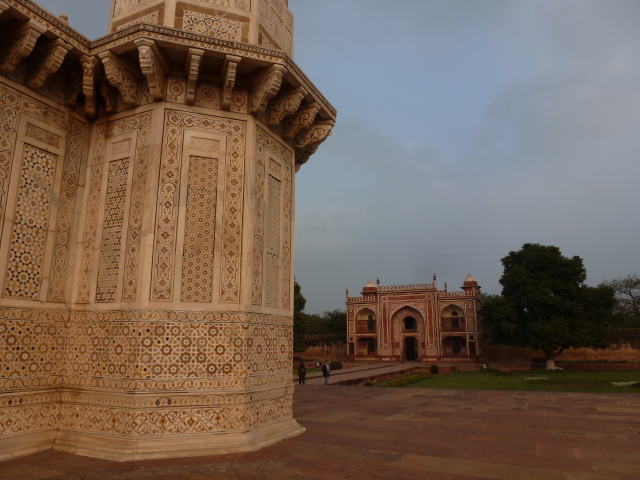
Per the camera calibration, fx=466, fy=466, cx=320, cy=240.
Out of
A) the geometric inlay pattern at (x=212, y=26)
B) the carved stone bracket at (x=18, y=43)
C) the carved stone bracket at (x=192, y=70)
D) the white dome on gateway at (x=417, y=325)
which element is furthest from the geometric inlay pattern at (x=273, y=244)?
the white dome on gateway at (x=417, y=325)

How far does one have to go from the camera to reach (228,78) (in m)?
6.01

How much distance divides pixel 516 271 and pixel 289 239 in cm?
2799

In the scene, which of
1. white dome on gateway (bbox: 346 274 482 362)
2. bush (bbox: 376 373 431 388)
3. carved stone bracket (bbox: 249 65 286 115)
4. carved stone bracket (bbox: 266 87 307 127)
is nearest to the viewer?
carved stone bracket (bbox: 249 65 286 115)

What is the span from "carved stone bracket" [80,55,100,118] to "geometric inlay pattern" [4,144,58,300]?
0.91 metres

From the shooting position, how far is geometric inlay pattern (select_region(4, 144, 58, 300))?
18.1ft

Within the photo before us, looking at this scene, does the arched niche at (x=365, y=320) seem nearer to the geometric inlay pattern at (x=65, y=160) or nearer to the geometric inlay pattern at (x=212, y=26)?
the geometric inlay pattern at (x=212, y=26)

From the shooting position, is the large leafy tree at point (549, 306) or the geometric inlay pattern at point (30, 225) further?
the large leafy tree at point (549, 306)

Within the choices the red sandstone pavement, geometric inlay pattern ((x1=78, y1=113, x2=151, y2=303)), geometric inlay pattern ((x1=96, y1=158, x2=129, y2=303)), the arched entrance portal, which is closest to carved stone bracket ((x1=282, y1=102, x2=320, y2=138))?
geometric inlay pattern ((x1=78, y1=113, x2=151, y2=303))

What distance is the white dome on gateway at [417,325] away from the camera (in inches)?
1644

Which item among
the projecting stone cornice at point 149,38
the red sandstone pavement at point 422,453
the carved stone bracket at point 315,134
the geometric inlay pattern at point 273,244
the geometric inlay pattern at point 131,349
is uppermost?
the projecting stone cornice at point 149,38

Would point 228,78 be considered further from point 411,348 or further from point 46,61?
point 411,348

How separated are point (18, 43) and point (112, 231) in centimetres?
239

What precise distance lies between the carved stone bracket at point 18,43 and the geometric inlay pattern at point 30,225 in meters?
0.97

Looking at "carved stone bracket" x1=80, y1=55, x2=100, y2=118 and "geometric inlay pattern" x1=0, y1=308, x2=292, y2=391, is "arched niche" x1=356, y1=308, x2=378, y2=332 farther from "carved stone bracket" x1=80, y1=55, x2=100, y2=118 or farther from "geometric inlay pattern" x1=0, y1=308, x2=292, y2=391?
"carved stone bracket" x1=80, y1=55, x2=100, y2=118
